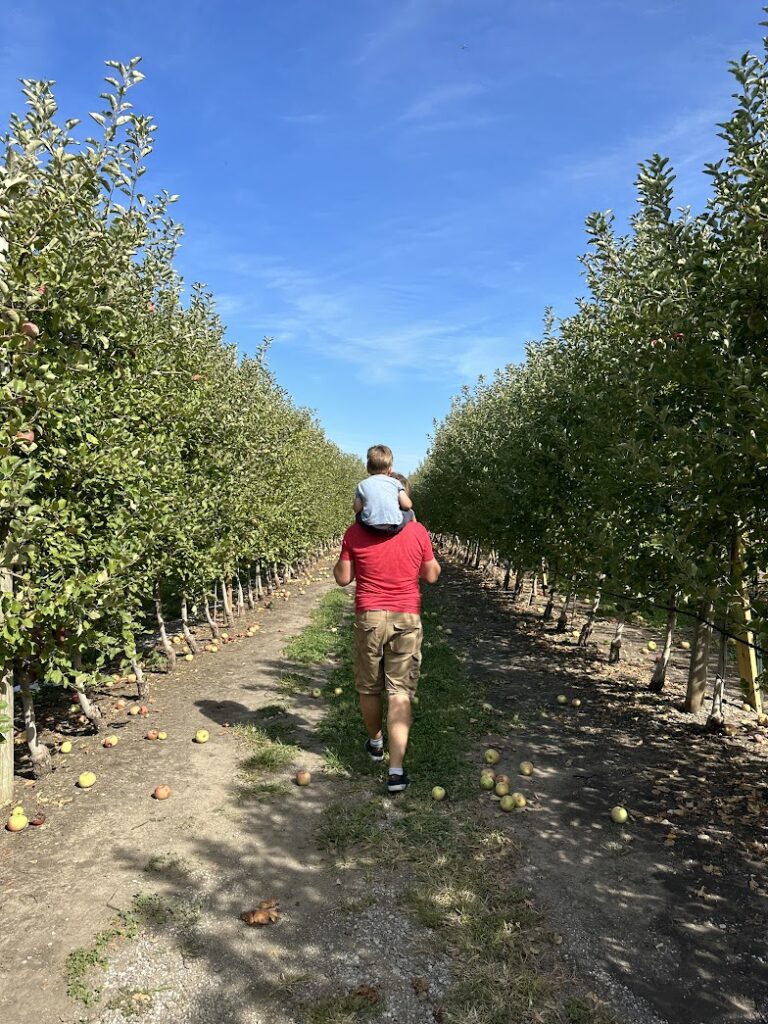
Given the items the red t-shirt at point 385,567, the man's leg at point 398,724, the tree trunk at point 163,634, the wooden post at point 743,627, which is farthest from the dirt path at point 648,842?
the tree trunk at point 163,634

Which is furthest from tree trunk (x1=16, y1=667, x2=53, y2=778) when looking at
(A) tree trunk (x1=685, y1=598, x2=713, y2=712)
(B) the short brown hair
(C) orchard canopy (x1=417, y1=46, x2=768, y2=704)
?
(A) tree trunk (x1=685, y1=598, x2=713, y2=712)

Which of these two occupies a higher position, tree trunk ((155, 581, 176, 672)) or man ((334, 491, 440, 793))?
man ((334, 491, 440, 793))

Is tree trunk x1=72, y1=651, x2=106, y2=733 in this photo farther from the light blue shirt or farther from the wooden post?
the wooden post

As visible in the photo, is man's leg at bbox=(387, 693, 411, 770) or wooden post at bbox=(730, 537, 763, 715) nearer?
wooden post at bbox=(730, 537, 763, 715)

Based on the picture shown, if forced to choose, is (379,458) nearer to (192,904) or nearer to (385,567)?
(385,567)

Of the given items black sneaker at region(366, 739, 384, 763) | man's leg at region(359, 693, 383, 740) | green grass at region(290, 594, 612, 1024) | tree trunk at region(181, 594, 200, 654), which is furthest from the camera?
tree trunk at region(181, 594, 200, 654)

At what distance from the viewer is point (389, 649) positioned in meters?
6.29

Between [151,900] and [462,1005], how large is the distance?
93.3 inches

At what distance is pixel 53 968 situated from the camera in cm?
391

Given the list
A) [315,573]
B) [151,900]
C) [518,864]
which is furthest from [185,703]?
[315,573]

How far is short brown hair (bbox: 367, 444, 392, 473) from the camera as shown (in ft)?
20.6

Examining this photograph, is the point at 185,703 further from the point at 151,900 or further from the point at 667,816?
the point at 667,816

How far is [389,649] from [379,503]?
1516mm

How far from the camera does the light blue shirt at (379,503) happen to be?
604cm
